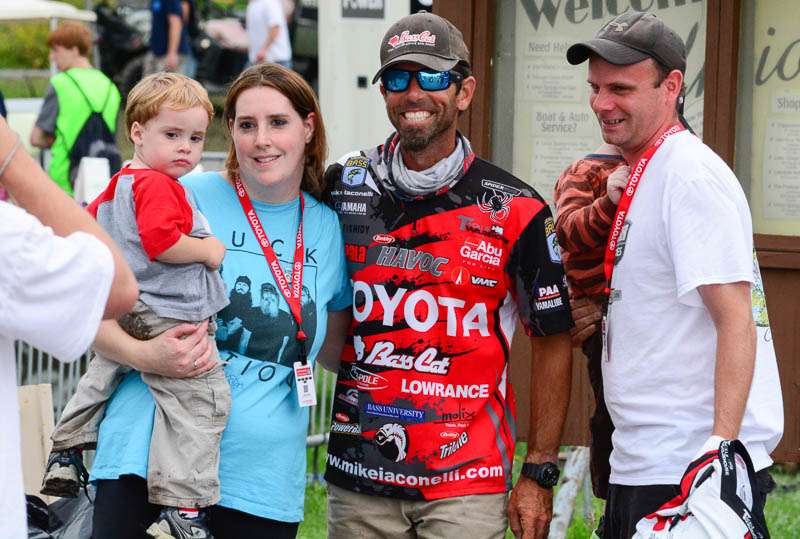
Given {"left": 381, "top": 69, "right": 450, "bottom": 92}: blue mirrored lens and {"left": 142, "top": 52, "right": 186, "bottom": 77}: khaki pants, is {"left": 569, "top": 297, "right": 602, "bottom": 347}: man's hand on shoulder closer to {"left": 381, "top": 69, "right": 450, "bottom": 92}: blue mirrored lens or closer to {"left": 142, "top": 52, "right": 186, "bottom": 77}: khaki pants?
{"left": 381, "top": 69, "right": 450, "bottom": 92}: blue mirrored lens

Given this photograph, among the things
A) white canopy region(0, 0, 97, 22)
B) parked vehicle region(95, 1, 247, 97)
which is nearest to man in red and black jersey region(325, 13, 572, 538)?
white canopy region(0, 0, 97, 22)

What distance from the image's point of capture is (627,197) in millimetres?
3533

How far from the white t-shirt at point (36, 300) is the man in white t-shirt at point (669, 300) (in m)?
1.59

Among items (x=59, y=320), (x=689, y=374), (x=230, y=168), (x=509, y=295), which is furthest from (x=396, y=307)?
(x=59, y=320)

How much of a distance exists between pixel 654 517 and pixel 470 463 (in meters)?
0.72

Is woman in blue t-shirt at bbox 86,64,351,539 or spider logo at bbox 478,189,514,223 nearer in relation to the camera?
woman in blue t-shirt at bbox 86,64,351,539

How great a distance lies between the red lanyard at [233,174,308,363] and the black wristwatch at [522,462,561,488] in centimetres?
75

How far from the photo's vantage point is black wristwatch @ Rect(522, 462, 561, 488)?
3.77 metres

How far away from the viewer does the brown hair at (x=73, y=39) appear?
370 inches

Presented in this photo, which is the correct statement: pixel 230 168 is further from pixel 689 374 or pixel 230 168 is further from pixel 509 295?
pixel 689 374

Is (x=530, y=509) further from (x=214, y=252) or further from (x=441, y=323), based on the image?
(x=214, y=252)

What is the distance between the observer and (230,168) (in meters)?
3.83

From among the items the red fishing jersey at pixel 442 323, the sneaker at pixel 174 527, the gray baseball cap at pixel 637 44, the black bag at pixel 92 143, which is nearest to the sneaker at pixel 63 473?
the sneaker at pixel 174 527

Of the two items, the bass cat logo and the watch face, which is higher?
the bass cat logo
